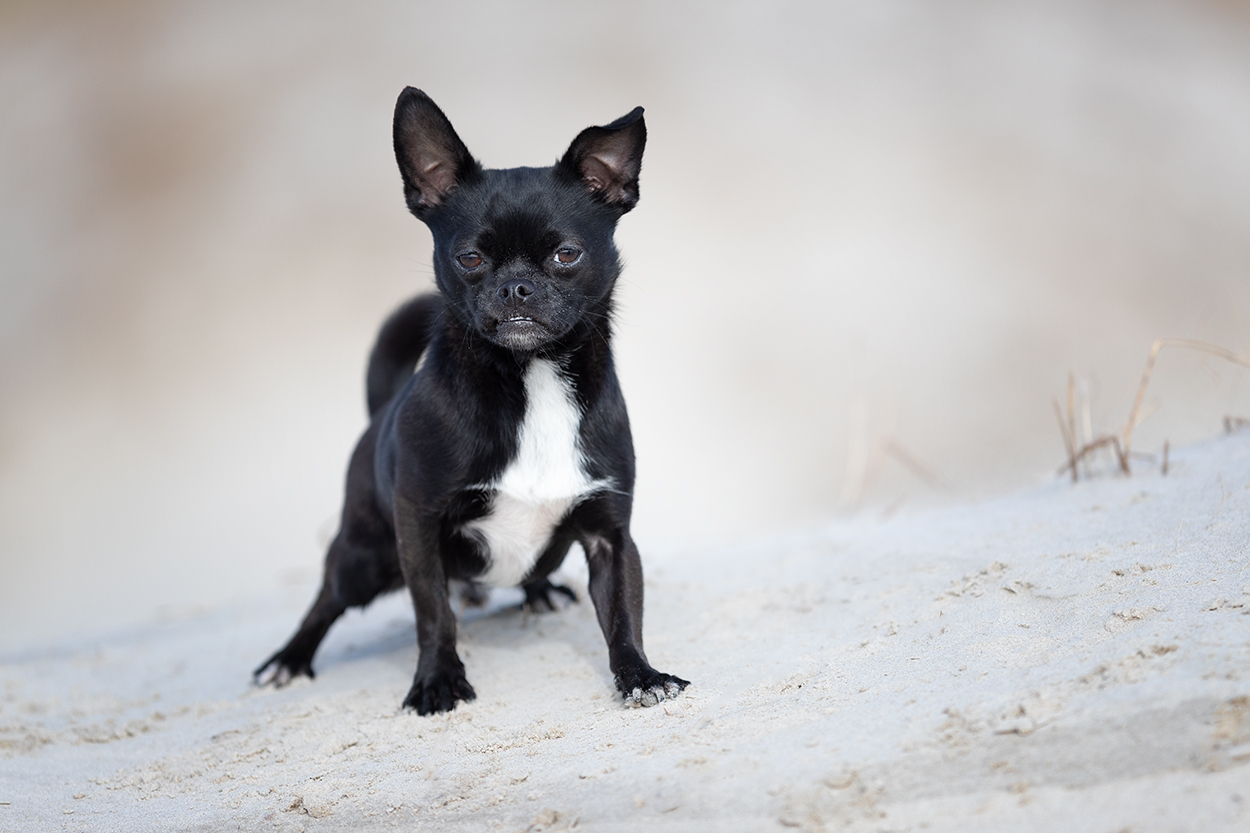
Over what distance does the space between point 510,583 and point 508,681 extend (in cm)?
39

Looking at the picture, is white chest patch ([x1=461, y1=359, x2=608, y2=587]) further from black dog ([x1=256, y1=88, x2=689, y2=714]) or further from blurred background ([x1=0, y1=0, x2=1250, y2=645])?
blurred background ([x1=0, y1=0, x2=1250, y2=645])

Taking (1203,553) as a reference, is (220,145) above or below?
above

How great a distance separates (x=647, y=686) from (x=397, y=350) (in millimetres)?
2171

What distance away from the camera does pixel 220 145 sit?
13.0 meters

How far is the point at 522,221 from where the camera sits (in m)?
3.26

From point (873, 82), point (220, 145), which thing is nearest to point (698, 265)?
point (873, 82)

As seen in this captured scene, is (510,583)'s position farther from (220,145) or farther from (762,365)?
(220,145)

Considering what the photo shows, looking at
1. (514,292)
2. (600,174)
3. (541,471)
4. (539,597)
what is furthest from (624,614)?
(600,174)

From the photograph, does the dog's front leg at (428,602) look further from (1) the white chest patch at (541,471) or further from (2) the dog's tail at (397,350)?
(2) the dog's tail at (397,350)

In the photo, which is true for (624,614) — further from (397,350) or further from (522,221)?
(397,350)

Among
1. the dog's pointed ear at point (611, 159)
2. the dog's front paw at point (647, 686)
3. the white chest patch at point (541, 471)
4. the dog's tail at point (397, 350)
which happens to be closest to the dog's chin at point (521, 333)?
the white chest patch at point (541, 471)

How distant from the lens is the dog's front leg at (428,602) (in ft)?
10.9

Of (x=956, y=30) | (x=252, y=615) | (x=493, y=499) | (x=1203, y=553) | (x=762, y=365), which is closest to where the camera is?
(x=1203, y=553)

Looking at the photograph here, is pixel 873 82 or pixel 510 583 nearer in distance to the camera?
pixel 510 583
